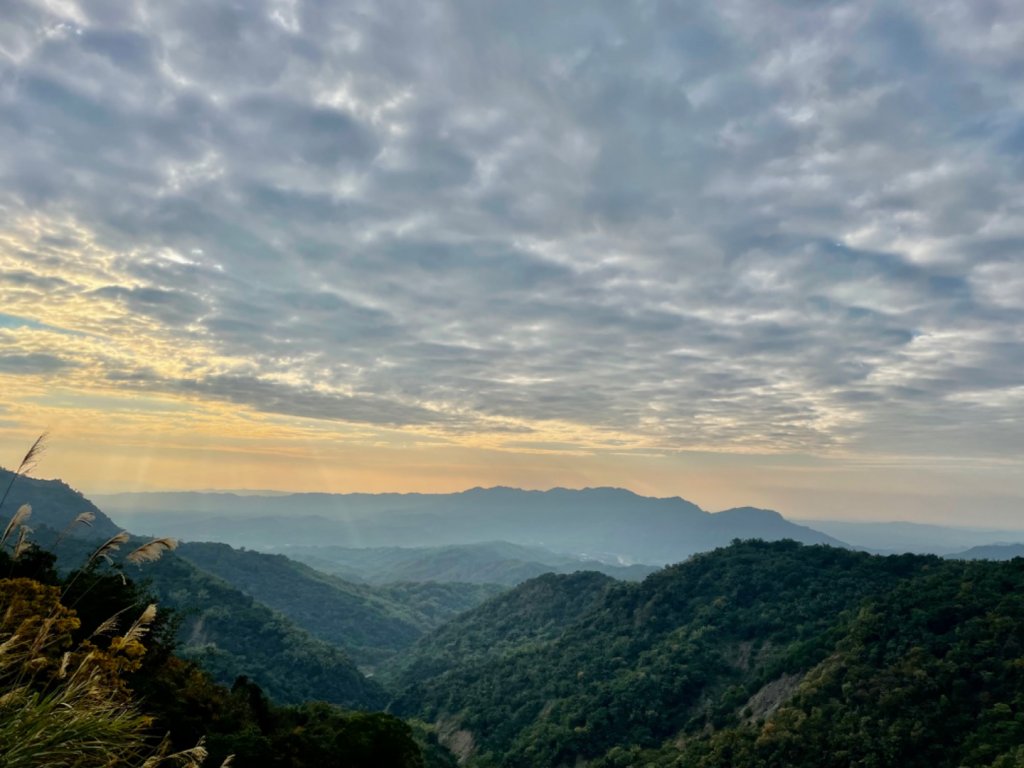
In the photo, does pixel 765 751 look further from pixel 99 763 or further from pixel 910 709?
pixel 99 763

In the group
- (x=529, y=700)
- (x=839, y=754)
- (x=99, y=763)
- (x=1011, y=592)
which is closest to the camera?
(x=99, y=763)

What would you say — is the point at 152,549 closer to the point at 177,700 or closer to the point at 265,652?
the point at 177,700

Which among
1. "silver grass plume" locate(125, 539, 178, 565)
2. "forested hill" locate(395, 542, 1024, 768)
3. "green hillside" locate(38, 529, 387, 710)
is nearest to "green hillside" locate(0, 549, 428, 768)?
"silver grass plume" locate(125, 539, 178, 565)

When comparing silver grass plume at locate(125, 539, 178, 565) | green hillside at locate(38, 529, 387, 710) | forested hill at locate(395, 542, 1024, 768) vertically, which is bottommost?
green hillside at locate(38, 529, 387, 710)

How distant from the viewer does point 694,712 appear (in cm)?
10312

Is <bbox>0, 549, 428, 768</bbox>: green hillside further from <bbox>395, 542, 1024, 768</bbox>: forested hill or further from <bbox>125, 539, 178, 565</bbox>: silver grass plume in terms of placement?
<bbox>395, 542, 1024, 768</bbox>: forested hill

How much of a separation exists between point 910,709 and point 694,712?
44.1 meters

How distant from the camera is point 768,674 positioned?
96188 millimetres

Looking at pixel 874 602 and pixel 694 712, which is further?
pixel 694 712

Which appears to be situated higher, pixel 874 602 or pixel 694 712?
pixel 874 602

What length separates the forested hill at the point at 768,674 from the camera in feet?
216

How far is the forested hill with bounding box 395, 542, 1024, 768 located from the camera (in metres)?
65.9

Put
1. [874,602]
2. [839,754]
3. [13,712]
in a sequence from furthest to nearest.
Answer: [874,602], [839,754], [13,712]

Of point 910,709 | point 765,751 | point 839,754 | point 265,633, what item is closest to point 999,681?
point 910,709
